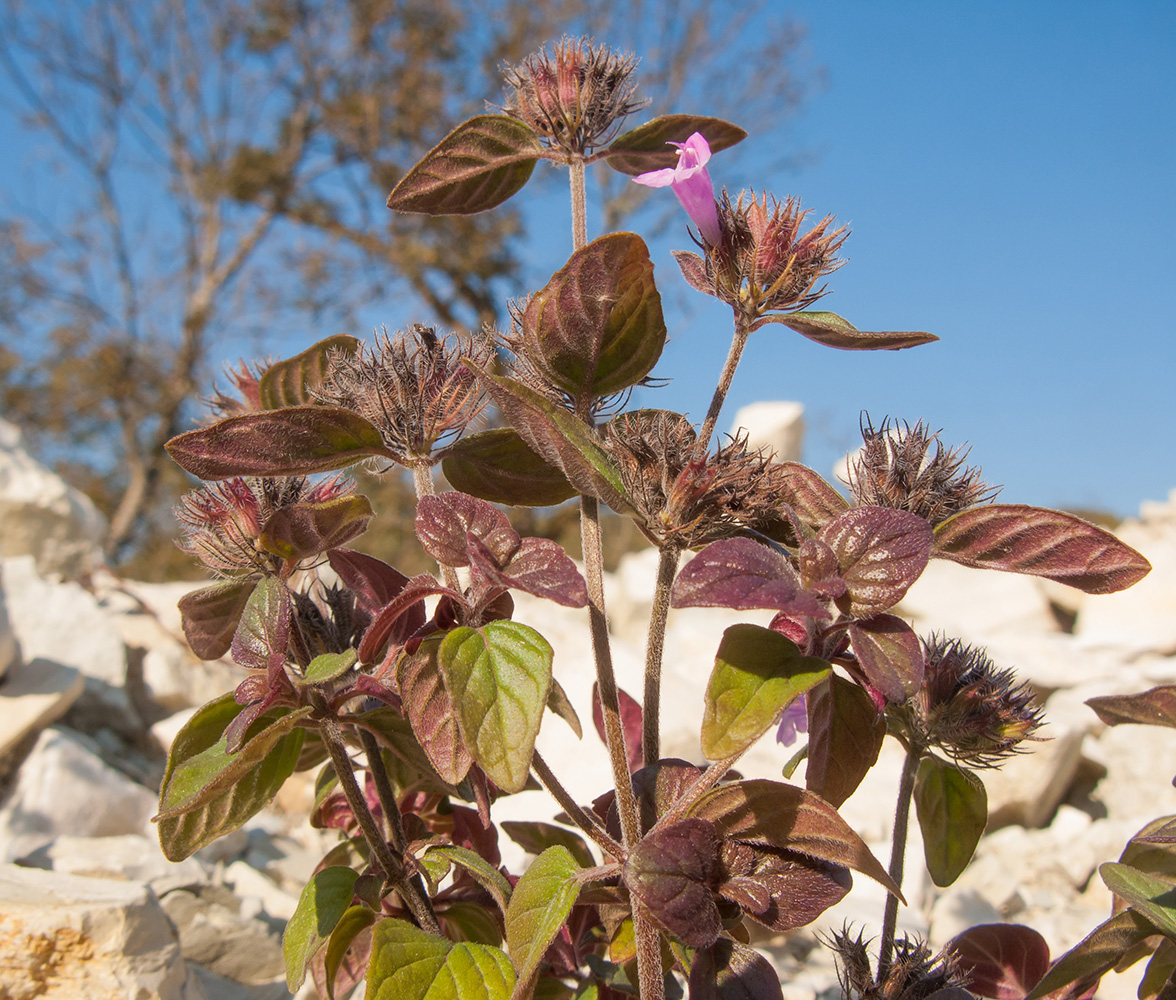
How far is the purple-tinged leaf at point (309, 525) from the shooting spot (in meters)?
1.00

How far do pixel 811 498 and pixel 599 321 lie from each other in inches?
14.8

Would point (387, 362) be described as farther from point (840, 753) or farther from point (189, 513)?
point (840, 753)

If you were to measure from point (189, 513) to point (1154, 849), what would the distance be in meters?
1.47

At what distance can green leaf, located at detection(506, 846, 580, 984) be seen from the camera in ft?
Answer: 2.80

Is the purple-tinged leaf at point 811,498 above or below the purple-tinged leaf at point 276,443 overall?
above

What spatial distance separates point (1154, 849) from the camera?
1264mm

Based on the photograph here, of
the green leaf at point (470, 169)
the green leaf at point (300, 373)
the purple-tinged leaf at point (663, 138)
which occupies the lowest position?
the green leaf at point (300, 373)

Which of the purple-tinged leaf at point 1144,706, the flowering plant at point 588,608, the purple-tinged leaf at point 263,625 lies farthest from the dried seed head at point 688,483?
the purple-tinged leaf at point 1144,706

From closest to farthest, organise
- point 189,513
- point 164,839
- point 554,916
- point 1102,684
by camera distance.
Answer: point 554,916
point 164,839
point 189,513
point 1102,684

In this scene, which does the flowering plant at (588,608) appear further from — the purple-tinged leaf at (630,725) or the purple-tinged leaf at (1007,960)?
the purple-tinged leaf at (630,725)

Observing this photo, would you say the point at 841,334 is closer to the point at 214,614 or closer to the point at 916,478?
the point at 916,478

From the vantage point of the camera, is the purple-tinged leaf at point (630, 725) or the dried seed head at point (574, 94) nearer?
the dried seed head at point (574, 94)

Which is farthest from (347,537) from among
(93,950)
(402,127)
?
(402,127)

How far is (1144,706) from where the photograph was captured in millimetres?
1261
